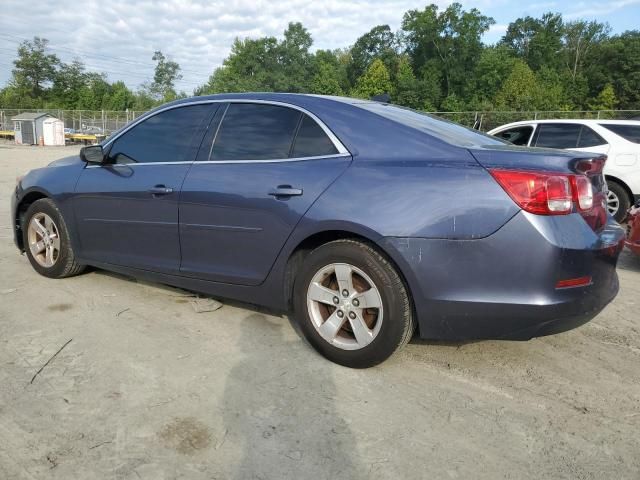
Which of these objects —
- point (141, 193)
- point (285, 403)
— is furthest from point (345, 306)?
point (141, 193)

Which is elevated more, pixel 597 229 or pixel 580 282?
pixel 597 229

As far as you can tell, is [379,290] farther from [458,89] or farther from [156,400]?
[458,89]

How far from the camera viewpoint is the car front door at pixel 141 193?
3.64m

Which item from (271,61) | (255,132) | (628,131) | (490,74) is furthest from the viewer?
(271,61)

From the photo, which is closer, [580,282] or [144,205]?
[580,282]

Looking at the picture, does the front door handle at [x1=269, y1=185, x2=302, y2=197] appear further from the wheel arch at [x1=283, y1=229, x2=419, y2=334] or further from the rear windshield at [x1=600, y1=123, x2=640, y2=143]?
the rear windshield at [x1=600, y1=123, x2=640, y2=143]

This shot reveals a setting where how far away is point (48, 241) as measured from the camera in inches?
175

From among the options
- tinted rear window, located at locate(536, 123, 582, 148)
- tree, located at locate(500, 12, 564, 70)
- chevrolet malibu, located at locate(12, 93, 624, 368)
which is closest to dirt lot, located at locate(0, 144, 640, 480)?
chevrolet malibu, located at locate(12, 93, 624, 368)

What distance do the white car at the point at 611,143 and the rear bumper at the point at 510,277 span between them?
5.56 meters

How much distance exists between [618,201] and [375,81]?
67.1m

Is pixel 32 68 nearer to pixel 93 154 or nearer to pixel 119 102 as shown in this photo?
pixel 119 102

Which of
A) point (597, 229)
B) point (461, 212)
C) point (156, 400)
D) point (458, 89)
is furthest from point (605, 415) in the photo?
point (458, 89)

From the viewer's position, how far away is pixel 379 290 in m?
2.77

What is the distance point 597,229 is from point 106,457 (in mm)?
2597
